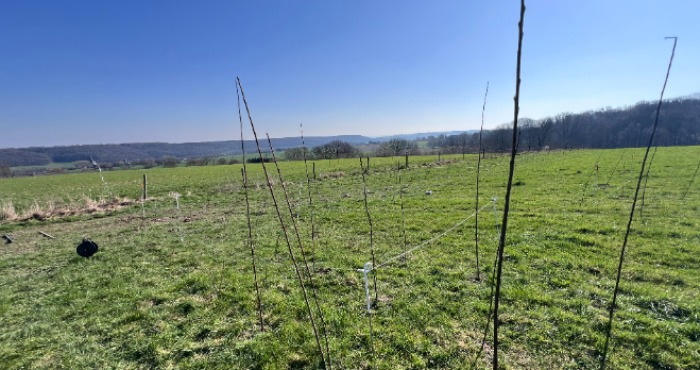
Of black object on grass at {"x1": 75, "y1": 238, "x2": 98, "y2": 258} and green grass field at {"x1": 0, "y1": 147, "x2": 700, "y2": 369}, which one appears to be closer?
green grass field at {"x1": 0, "y1": 147, "x2": 700, "y2": 369}

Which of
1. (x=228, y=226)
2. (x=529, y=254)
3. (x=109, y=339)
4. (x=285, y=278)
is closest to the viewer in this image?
(x=109, y=339)

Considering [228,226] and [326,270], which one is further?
[228,226]

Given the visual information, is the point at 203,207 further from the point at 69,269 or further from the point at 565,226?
the point at 565,226

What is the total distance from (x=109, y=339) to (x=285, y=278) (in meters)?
2.86

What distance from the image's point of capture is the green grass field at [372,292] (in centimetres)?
385

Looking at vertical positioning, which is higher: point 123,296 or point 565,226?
point 565,226

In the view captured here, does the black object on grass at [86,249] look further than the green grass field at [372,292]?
Yes

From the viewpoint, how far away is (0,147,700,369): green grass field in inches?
151

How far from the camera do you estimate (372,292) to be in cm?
541

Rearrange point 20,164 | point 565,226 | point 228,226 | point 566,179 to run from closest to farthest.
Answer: point 565,226 < point 228,226 < point 566,179 < point 20,164

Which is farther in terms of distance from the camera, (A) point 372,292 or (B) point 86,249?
(B) point 86,249

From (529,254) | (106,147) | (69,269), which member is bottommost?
(69,269)

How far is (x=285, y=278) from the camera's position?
245 inches

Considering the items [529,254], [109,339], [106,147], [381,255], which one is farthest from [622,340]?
[106,147]
